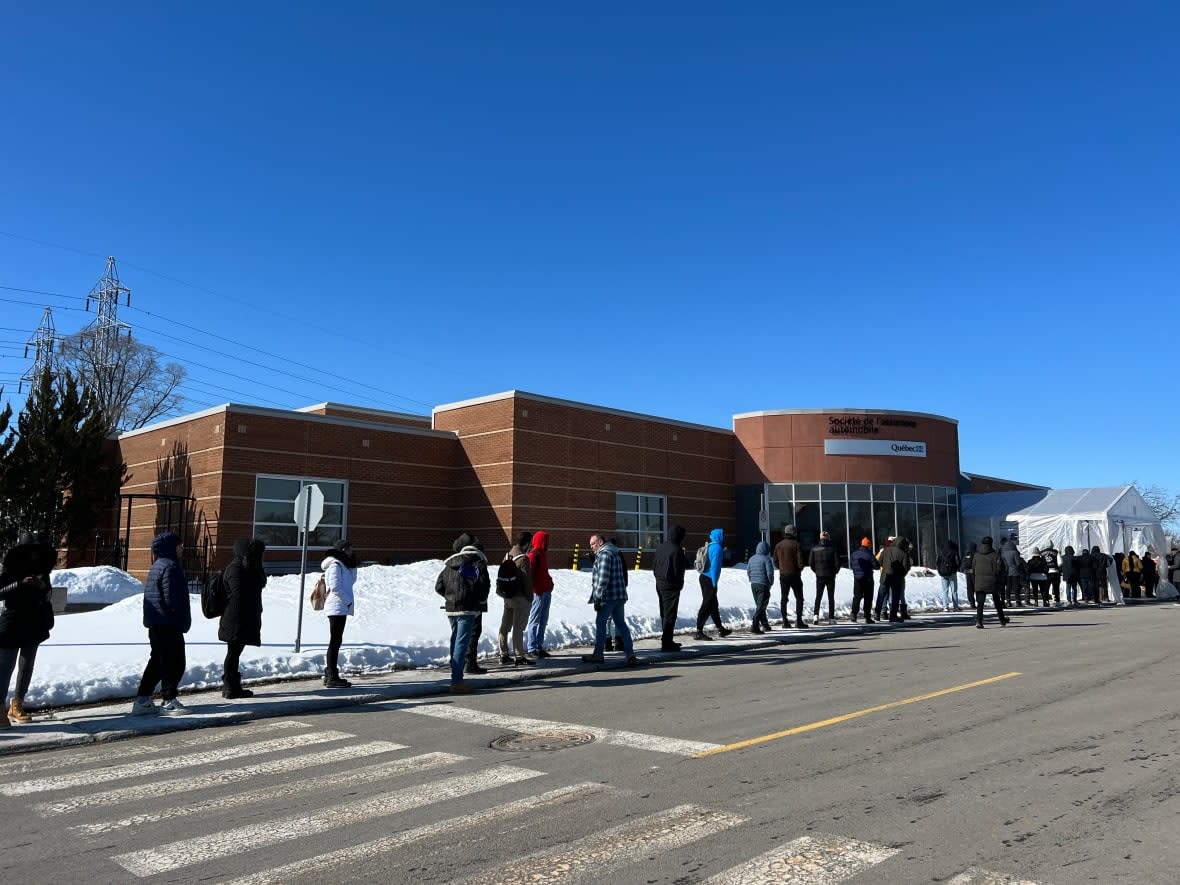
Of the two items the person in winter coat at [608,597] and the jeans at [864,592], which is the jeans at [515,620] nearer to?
the person in winter coat at [608,597]

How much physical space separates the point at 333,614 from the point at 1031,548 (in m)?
36.0

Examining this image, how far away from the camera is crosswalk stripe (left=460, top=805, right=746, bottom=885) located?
13.8 ft

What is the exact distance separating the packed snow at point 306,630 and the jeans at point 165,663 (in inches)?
53.8

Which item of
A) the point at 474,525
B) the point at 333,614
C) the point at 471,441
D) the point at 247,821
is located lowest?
the point at 247,821

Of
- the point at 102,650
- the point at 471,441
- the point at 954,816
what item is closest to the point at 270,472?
the point at 471,441

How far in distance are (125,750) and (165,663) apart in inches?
59.9

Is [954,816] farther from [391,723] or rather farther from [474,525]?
[474,525]

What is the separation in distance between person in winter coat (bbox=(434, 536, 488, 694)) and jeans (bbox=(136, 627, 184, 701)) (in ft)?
9.38

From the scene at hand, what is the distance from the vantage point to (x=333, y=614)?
10.6m

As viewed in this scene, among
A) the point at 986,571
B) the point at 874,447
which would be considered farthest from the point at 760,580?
the point at 874,447

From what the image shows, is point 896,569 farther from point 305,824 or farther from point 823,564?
point 305,824

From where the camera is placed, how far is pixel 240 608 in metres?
9.48

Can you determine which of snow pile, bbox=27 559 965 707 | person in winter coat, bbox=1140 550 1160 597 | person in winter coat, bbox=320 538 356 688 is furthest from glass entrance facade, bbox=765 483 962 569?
person in winter coat, bbox=320 538 356 688

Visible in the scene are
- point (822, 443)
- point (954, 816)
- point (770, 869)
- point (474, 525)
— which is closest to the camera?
point (770, 869)
